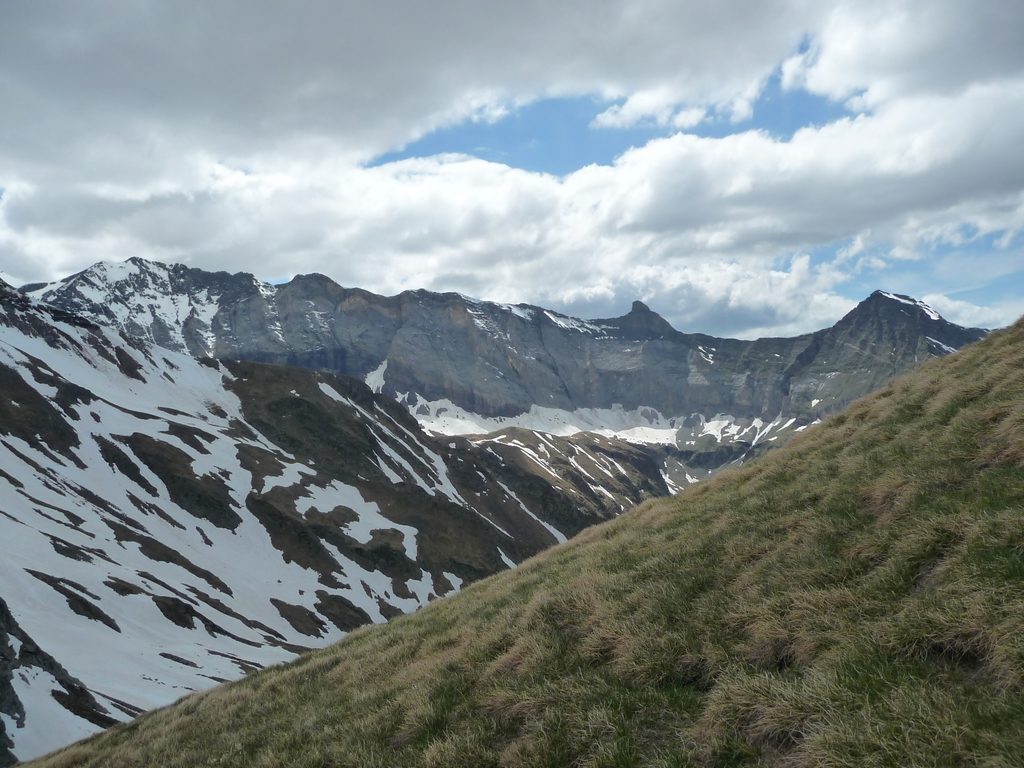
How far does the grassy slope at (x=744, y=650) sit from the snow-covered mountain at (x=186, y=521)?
19.9 meters

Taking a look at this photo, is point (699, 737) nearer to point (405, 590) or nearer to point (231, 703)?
point (231, 703)

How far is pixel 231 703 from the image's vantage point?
48.4 ft

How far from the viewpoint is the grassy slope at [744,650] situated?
5898 mm

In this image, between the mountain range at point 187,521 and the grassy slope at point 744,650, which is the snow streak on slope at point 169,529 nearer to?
the mountain range at point 187,521

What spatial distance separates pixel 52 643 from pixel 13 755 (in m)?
17.7

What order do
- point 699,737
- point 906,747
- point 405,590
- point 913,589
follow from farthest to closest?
1. point 405,590
2. point 913,589
3. point 699,737
4. point 906,747

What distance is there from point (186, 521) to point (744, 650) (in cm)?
9173

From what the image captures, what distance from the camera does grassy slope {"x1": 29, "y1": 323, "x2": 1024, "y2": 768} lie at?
5.90 m

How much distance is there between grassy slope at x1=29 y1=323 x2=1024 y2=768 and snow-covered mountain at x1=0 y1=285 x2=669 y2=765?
1988 cm

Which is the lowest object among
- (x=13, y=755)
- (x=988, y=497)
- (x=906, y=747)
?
Answer: (x=13, y=755)

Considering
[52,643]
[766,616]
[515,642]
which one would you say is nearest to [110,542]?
[52,643]

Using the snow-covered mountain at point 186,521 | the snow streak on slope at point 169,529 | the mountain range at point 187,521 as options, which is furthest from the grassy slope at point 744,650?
the snow streak on slope at point 169,529

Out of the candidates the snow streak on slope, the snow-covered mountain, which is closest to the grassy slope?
the snow-covered mountain

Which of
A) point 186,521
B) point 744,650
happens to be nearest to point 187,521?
point 186,521
